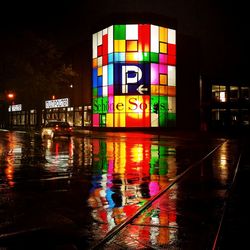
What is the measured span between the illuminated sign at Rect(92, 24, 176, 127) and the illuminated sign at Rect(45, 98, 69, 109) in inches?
706

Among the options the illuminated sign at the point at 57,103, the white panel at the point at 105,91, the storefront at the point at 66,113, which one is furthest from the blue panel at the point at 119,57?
the illuminated sign at the point at 57,103

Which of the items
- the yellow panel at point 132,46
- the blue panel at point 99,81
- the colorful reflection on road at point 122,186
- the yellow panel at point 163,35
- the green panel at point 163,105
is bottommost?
the colorful reflection on road at point 122,186

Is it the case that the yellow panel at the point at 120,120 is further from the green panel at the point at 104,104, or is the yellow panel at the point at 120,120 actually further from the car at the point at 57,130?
the car at the point at 57,130

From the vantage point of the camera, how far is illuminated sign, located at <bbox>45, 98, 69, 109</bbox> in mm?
73875

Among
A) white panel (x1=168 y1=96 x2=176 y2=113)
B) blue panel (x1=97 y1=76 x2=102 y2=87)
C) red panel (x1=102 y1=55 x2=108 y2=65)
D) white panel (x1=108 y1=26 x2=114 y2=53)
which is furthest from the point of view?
blue panel (x1=97 y1=76 x2=102 y2=87)

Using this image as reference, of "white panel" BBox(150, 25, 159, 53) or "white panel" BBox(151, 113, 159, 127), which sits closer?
"white panel" BBox(150, 25, 159, 53)

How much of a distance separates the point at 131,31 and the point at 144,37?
1.95m

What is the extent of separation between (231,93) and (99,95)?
23990 mm

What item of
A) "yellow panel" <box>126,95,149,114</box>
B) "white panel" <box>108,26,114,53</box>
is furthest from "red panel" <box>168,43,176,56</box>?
"white panel" <box>108,26,114,53</box>

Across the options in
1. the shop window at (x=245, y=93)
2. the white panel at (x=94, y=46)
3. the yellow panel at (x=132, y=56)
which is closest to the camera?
the yellow panel at (x=132, y=56)

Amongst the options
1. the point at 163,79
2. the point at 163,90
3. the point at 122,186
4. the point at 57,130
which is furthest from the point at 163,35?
the point at 122,186

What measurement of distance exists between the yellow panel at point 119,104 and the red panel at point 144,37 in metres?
6.96

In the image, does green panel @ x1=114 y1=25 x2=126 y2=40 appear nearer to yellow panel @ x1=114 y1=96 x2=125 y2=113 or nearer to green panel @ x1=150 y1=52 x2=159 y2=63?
green panel @ x1=150 y1=52 x2=159 y2=63

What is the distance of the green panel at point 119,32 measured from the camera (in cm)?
5509
